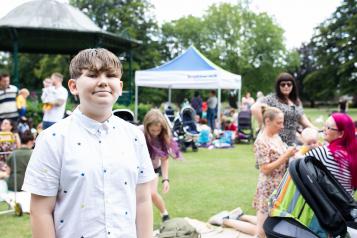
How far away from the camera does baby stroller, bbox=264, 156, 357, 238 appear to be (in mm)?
3033

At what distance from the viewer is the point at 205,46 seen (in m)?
53.9

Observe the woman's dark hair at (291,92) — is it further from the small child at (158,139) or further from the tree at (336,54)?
the tree at (336,54)

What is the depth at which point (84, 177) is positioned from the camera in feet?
5.77

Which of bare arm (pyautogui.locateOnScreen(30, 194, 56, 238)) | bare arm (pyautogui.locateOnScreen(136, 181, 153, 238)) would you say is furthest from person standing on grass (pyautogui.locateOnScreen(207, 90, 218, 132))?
bare arm (pyautogui.locateOnScreen(30, 194, 56, 238))

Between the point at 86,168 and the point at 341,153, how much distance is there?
8.79ft

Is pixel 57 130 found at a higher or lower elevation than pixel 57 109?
higher

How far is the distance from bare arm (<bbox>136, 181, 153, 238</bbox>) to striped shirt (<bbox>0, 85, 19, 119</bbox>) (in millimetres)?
6955

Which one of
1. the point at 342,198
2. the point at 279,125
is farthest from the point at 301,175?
the point at 279,125

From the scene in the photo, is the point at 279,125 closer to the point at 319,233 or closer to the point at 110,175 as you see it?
the point at 319,233

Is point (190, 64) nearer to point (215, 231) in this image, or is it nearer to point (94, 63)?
point (215, 231)

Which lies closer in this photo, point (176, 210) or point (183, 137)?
point (176, 210)

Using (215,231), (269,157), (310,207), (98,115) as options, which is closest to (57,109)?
(215,231)

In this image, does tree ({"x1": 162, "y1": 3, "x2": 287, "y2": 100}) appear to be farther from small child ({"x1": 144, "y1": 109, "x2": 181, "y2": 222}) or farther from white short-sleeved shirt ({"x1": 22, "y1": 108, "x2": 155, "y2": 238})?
white short-sleeved shirt ({"x1": 22, "y1": 108, "x2": 155, "y2": 238})

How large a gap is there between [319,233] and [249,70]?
51.6 m
